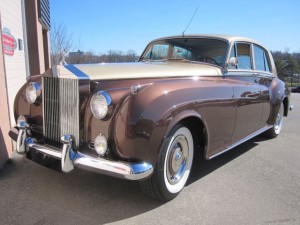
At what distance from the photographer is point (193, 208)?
303cm

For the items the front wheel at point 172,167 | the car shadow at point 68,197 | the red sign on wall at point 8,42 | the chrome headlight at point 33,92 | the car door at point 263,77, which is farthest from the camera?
the car door at point 263,77

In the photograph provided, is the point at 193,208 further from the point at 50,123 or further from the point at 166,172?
the point at 50,123

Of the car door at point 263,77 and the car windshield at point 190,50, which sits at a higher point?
the car windshield at point 190,50

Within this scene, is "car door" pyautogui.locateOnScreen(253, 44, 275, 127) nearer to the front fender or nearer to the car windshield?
the car windshield

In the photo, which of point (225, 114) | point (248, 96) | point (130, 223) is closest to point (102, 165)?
point (130, 223)

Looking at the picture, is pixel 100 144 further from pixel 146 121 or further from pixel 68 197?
pixel 68 197

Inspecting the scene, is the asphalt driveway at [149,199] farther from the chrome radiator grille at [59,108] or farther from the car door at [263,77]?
the car door at [263,77]

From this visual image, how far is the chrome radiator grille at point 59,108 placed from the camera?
2883mm

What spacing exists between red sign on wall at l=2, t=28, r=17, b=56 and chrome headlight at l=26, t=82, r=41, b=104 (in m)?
1.47

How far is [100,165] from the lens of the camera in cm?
261

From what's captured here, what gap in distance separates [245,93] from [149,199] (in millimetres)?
2071

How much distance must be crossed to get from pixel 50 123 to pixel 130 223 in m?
1.30

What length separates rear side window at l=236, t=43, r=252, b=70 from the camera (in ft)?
15.0

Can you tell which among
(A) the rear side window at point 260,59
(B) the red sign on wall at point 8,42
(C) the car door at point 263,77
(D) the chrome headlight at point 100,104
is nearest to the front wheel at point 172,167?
(D) the chrome headlight at point 100,104
